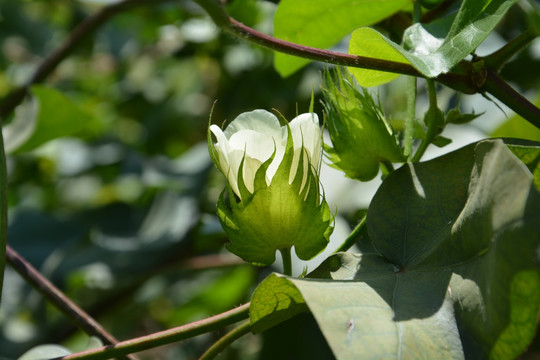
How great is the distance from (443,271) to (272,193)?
13 cm

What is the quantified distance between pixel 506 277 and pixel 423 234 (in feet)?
0.45

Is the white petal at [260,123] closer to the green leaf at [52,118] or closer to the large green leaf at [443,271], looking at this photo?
the large green leaf at [443,271]

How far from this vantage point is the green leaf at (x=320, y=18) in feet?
2.30

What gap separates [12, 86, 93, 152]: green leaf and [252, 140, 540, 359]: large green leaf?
28.0 inches

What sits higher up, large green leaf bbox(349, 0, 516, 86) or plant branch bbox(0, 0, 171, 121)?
large green leaf bbox(349, 0, 516, 86)

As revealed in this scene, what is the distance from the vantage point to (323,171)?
3.56ft

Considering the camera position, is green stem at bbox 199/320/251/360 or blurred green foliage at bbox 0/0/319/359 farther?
blurred green foliage at bbox 0/0/319/359

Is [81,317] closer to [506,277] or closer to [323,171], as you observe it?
[506,277]

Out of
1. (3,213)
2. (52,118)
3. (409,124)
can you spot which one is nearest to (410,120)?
(409,124)

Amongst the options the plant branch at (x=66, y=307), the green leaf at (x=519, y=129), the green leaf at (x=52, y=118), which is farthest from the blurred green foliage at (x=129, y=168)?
the plant branch at (x=66, y=307)

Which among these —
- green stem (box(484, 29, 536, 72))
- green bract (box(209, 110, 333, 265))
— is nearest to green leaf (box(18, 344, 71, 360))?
green bract (box(209, 110, 333, 265))

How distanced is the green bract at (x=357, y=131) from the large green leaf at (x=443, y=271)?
27 millimetres

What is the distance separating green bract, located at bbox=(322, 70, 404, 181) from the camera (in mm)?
546

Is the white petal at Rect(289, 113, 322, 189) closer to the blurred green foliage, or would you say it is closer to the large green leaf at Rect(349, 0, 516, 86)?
the large green leaf at Rect(349, 0, 516, 86)
